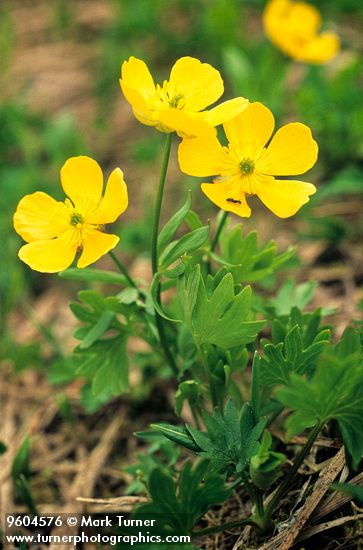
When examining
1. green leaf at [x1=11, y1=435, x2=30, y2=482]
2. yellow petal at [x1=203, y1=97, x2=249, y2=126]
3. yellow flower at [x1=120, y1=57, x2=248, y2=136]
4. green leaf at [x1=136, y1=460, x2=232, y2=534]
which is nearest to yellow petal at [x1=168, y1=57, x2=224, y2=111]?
yellow flower at [x1=120, y1=57, x2=248, y2=136]

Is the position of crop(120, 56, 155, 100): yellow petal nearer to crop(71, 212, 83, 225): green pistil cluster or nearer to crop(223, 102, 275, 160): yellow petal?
crop(223, 102, 275, 160): yellow petal

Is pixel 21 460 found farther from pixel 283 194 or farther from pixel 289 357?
pixel 283 194

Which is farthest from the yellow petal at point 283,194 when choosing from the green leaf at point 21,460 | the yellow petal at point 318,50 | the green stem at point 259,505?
the yellow petal at point 318,50

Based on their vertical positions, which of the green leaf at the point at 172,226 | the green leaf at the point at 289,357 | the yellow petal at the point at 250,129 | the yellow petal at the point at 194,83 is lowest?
the green leaf at the point at 289,357

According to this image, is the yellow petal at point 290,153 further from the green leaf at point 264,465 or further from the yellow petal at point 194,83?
the green leaf at point 264,465

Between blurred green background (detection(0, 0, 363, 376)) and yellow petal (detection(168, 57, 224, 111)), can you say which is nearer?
yellow petal (detection(168, 57, 224, 111))

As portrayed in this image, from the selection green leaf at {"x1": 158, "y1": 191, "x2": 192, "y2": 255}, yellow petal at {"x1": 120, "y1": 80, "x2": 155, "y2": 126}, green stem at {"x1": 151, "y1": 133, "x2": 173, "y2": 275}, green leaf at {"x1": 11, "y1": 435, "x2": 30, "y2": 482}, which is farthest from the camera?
green leaf at {"x1": 11, "y1": 435, "x2": 30, "y2": 482}

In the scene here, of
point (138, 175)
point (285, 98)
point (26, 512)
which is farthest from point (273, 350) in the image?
point (285, 98)
